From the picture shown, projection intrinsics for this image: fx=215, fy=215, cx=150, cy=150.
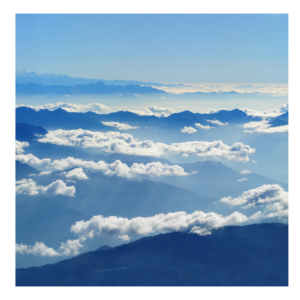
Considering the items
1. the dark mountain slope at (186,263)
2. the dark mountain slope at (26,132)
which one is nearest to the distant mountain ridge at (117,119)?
the dark mountain slope at (26,132)

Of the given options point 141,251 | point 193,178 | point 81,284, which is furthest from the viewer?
point 193,178

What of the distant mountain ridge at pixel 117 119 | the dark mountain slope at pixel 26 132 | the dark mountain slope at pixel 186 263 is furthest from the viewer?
the distant mountain ridge at pixel 117 119

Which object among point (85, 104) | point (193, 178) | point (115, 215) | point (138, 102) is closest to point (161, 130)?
point (138, 102)

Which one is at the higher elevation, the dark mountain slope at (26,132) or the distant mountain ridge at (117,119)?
the distant mountain ridge at (117,119)

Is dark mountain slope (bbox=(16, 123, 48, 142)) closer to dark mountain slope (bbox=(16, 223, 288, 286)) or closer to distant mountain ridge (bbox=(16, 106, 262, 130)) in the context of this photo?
distant mountain ridge (bbox=(16, 106, 262, 130))

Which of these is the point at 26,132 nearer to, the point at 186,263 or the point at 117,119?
the point at 117,119

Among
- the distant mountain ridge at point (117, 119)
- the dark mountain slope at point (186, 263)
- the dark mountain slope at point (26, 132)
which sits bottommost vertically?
the dark mountain slope at point (186, 263)

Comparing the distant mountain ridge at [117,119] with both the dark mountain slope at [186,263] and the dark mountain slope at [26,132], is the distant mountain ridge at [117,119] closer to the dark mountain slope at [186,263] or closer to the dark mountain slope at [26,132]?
the dark mountain slope at [26,132]

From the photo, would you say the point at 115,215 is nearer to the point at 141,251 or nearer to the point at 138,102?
the point at 141,251

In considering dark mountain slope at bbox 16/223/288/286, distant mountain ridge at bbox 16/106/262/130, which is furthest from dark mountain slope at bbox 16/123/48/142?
dark mountain slope at bbox 16/223/288/286
